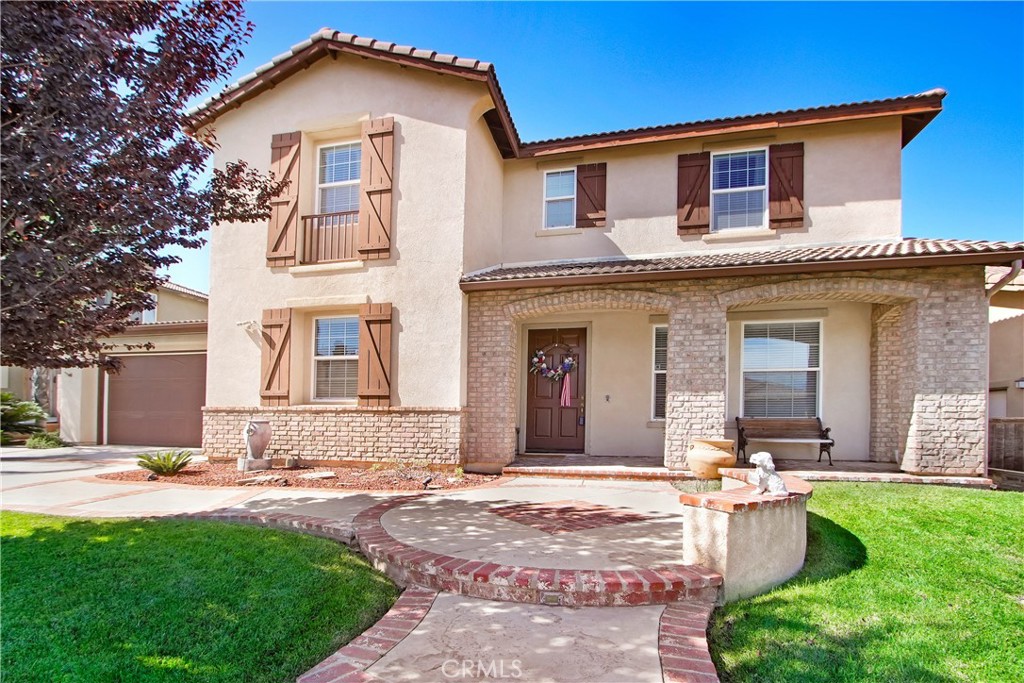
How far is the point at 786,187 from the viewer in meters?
9.63

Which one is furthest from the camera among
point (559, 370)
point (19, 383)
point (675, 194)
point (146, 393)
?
point (19, 383)

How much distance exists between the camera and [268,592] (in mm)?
3805

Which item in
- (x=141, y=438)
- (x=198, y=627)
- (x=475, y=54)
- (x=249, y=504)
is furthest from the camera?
(x=141, y=438)

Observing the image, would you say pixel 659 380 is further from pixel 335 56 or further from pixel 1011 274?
pixel 335 56

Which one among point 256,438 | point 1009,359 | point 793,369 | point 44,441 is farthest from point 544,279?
point 44,441

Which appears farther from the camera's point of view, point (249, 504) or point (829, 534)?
point (249, 504)

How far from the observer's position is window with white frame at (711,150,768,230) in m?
9.90

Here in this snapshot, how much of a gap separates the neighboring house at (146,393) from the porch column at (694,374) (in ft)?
34.7

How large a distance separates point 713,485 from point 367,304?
21.3 ft

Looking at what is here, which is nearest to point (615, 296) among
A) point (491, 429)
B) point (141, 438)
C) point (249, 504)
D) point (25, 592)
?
point (491, 429)

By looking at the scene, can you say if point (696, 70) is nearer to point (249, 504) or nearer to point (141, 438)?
point (249, 504)

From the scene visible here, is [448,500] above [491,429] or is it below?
below

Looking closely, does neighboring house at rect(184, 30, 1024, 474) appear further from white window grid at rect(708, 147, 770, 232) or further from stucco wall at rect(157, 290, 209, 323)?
stucco wall at rect(157, 290, 209, 323)

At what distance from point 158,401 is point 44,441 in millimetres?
2834
